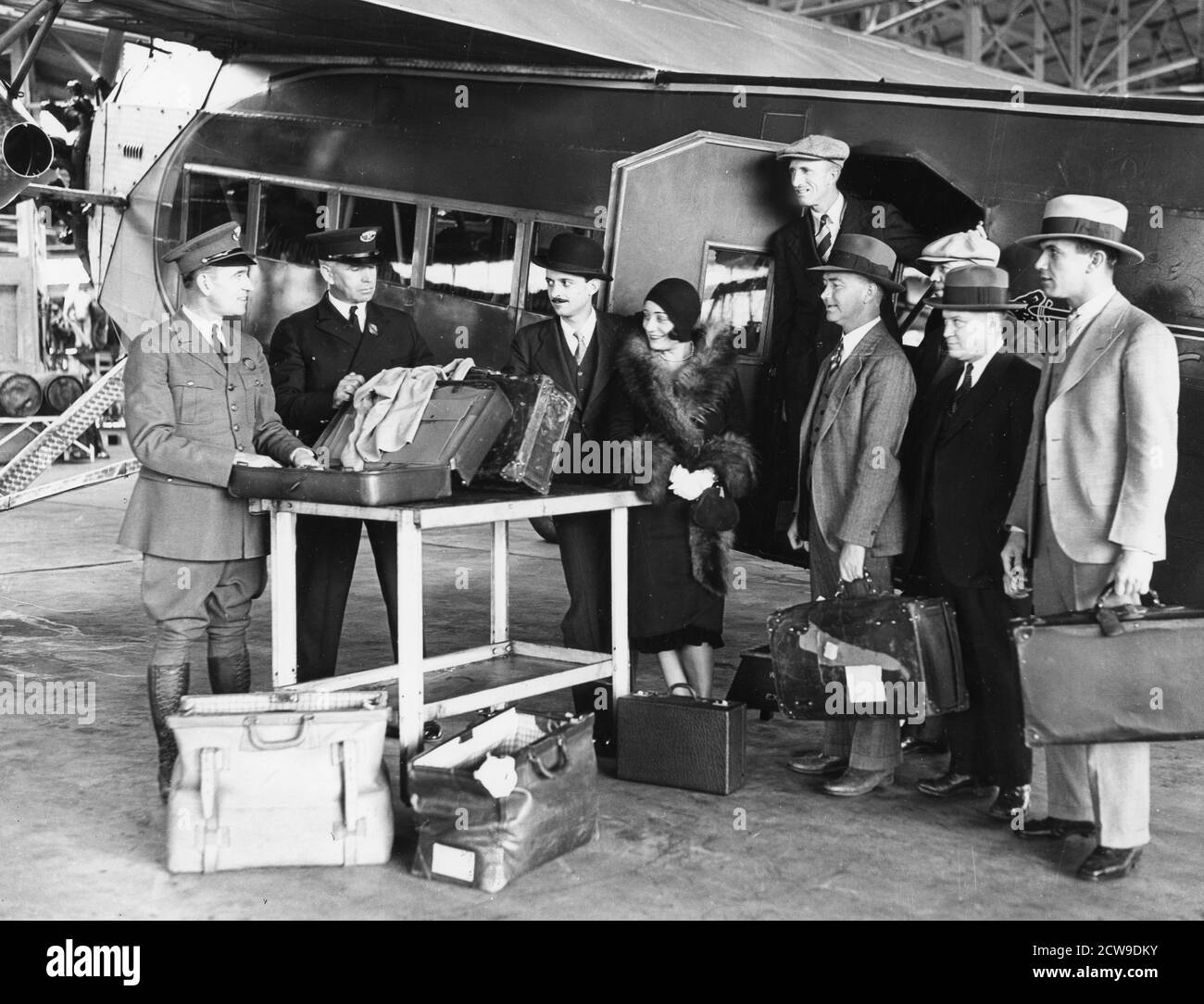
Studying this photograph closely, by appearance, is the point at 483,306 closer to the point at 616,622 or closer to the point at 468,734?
the point at 616,622

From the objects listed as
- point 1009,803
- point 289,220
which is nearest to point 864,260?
point 1009,803

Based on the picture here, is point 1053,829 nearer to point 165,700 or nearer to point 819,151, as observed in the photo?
point 819,151

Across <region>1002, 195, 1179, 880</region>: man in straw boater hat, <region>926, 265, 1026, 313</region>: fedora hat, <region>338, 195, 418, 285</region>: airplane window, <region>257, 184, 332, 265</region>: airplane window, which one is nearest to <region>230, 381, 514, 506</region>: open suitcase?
<region>926, 265, 1026, 313</region>: fedora hat

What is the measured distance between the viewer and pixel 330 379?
17.6ft

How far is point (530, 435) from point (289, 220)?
13.6ft

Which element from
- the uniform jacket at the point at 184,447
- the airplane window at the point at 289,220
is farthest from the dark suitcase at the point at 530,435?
the airplane window at the point at 289,220

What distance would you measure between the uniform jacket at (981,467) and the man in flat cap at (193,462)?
2200 mm

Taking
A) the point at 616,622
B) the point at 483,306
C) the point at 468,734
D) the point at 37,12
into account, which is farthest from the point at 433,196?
the point at 468,734

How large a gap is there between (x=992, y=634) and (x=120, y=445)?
15477 millimetres

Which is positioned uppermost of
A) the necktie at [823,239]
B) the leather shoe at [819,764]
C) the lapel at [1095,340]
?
the necktie at [823,239]

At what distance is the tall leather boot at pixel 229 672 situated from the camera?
4832mm

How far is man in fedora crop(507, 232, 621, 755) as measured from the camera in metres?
5.15

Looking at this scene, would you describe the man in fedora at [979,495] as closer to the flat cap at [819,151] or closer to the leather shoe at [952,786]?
the leather shoe at [952,786]

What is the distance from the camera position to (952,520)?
4500 mm
